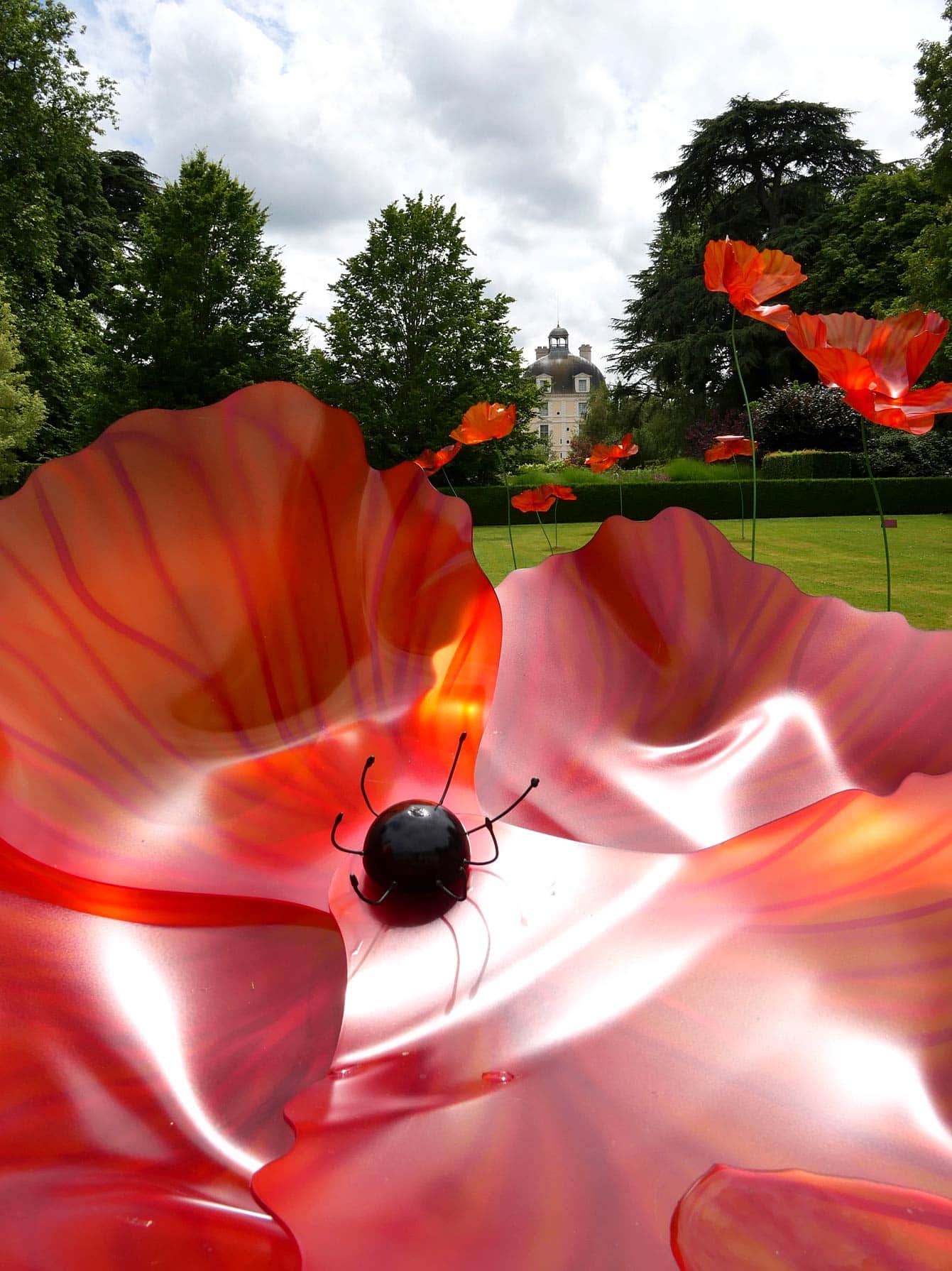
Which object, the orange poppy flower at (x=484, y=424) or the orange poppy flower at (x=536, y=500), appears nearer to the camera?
the orange poppy flower at (x=484, y=424)

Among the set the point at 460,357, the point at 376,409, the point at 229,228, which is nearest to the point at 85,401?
the point at 229,228

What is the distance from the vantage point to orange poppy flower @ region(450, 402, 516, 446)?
164cm

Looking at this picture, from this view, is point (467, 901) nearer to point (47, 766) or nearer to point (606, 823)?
point (606, 823)

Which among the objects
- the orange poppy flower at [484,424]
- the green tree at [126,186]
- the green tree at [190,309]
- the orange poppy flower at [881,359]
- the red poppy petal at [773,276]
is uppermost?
the green tree at [126,186]

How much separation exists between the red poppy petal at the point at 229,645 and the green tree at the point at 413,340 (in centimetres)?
1502

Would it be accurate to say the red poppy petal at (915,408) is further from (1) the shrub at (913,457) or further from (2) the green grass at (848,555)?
(1) the shrub at (913,457)

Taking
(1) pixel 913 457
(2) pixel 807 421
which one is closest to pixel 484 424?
(1) pixel 913 457

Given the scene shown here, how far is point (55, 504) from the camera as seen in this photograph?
1.60 feet

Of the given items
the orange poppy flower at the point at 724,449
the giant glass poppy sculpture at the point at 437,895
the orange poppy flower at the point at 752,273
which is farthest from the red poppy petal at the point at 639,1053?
the orange poppy flower at the point at 724,449

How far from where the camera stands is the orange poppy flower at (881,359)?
696 millimetres

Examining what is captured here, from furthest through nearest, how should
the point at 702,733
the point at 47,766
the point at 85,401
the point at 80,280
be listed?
the point at 80,280
the point at 85,401
the point at 702,733
the point at 47,766

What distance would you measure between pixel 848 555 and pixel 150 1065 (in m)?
6.89

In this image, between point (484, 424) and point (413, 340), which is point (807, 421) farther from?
point (484, 424)

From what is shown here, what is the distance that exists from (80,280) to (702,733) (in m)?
21.4
